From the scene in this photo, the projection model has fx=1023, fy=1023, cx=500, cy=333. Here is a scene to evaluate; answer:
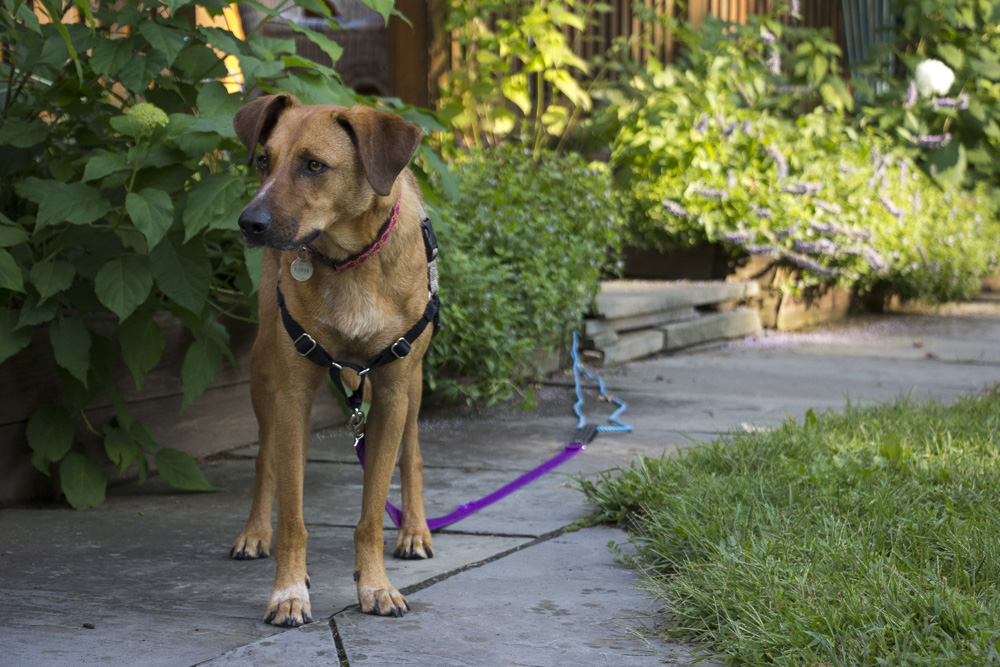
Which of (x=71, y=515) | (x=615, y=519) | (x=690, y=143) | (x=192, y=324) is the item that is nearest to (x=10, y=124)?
(x=192, y=324)

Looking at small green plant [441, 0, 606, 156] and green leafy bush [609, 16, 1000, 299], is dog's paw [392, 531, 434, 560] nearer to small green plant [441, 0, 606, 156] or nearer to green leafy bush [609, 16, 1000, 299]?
small green plant [441, 0, 606, 156]

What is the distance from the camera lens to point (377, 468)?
266 centimetres

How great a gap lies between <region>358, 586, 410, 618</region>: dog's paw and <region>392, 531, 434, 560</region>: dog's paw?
0.47 m

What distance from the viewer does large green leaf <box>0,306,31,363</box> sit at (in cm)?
306

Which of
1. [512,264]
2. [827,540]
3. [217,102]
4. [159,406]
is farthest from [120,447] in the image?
[512,264]

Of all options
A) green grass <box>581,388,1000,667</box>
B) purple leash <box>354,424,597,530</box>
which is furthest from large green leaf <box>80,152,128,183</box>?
green grass <box>581,388,1000,667</box>

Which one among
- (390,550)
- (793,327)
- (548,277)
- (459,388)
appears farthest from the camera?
(793,327)

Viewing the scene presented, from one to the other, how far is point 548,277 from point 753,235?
3076 millimetres

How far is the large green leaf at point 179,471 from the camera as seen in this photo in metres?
3.53

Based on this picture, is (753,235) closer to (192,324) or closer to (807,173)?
(807,173)

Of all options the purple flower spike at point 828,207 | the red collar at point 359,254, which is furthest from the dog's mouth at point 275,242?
the purple flower spike at point 828,207

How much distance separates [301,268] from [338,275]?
0.10 meters

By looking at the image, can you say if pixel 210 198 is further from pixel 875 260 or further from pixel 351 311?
pixel 875 260

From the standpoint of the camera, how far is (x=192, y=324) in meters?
3.36
